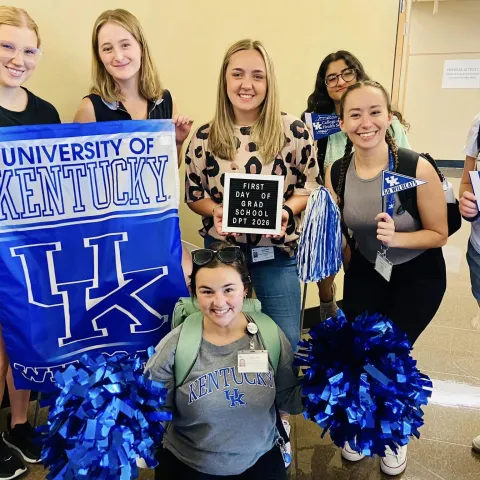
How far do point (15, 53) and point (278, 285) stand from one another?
121cm

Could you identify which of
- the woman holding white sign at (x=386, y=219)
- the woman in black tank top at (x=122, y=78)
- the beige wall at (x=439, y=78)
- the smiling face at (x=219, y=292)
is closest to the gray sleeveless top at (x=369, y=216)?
the woman holding white sign at (x=386, y=219)

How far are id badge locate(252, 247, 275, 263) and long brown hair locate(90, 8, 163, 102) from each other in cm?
72

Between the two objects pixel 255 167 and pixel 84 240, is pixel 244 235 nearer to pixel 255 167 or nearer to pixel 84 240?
pixel 255 167

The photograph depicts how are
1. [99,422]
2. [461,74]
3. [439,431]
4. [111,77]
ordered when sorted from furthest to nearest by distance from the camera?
[461,74], [439,431], [111,77], [99,422]

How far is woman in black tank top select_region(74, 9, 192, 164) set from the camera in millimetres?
1671

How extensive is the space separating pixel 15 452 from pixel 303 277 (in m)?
1.33

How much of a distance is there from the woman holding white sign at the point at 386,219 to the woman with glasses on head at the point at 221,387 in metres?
0.43

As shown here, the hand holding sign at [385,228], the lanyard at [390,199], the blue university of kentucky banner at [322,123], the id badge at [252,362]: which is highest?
the blue university of kentucky banner at [322,123]

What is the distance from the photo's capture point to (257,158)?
1.69 metres

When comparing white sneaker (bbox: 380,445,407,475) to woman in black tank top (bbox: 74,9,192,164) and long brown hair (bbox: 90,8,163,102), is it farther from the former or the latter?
long brown hair (bbox: 90,8,163,102)

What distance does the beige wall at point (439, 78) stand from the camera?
7.90 m

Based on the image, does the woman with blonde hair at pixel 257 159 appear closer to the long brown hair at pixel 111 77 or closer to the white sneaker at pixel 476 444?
the long brown hair at pixel 111 77

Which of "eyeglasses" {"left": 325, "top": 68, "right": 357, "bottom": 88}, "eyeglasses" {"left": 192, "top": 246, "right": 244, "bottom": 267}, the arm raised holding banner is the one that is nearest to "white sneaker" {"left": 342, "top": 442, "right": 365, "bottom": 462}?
the arm raised holding banner

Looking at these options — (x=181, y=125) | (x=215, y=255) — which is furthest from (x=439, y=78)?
(x=215, y=255)
